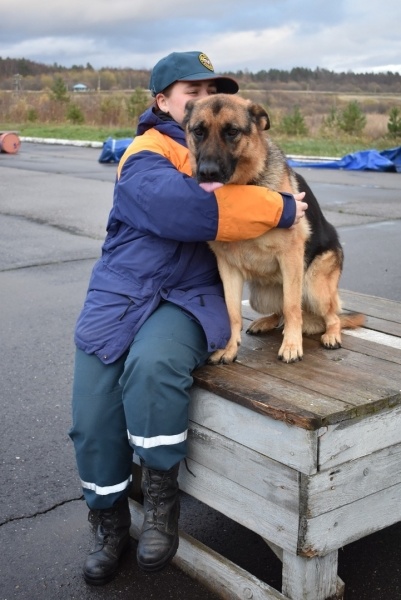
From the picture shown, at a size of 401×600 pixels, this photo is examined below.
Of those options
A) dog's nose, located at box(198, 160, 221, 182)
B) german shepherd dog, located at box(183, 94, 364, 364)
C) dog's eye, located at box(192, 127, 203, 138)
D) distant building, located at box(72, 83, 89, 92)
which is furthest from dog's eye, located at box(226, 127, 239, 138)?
distant building, located at box(72, 83, 89, 92)

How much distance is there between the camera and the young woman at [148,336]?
253 centimetres

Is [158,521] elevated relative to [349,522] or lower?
lower

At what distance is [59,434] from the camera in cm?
381

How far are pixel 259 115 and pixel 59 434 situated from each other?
192cm

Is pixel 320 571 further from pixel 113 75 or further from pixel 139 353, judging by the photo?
pixel 113 75

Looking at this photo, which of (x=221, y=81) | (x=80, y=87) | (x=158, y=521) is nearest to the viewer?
(x=158, y=521)

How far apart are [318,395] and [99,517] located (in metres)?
0.99

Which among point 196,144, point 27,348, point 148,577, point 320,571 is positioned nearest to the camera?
point 320,571

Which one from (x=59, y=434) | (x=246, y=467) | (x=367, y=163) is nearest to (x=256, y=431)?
(x=246, y=467)

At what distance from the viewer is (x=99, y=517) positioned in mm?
2777

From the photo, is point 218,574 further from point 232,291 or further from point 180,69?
point 180,69

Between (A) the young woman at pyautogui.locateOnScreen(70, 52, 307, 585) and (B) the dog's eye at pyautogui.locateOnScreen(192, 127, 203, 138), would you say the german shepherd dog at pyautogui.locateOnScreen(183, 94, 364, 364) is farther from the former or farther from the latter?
(A) the young woman at pyautogui.locateOnScreen(70, 52, 307, 585)

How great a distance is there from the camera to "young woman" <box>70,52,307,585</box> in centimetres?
253

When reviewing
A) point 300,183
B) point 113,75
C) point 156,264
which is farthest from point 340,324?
point 113,75
